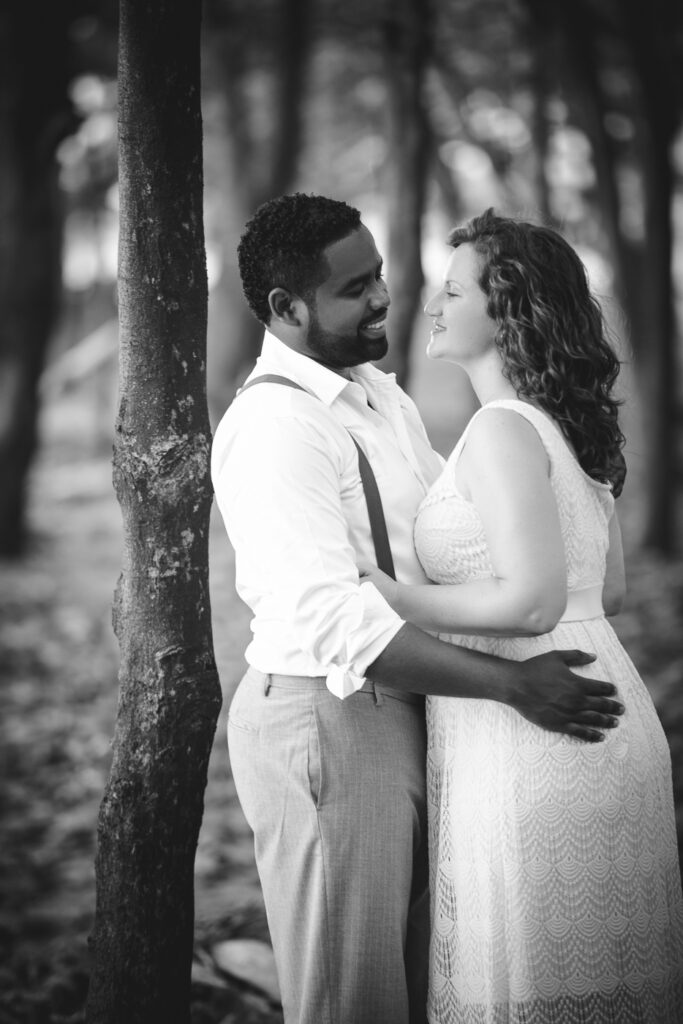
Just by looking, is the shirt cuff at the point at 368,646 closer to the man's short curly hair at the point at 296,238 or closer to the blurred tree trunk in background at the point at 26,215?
the man's short curly hair at the point at 296,238

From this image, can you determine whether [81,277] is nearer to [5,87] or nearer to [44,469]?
[44,469]

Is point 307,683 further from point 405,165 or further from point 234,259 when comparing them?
point 234,259

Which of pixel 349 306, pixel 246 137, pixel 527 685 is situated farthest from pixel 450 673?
pixel 246 137

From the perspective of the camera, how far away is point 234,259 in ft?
38.9

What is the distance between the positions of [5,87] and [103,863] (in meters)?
9.20

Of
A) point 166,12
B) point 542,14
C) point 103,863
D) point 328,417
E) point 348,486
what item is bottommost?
point 103,863

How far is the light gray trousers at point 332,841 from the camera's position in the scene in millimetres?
2322

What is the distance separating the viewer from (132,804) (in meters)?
2.61

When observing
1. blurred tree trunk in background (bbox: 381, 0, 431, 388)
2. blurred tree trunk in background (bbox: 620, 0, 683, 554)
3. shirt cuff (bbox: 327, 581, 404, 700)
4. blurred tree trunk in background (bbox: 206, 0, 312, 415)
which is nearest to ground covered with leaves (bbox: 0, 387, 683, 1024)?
blurred tree trunk in background (bbox: 620, 0, 683, 554)

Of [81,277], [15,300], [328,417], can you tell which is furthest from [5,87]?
[81,277]

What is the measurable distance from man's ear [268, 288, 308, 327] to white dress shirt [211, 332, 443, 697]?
0.07 meters

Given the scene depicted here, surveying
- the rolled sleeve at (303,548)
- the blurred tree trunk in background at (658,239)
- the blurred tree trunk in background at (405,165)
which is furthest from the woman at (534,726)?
the blurred tree trunk in background at (658,239)

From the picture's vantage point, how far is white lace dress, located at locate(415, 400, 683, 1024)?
7.43ft

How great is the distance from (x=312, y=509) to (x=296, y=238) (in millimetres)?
774
